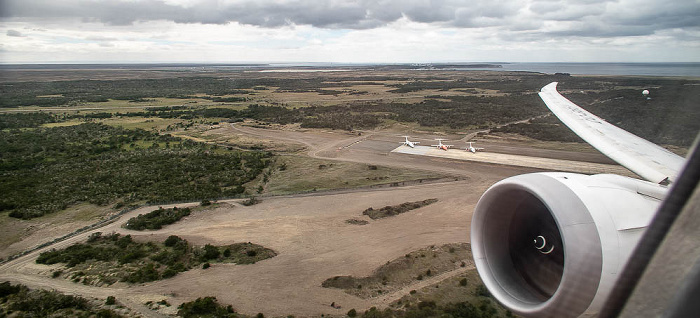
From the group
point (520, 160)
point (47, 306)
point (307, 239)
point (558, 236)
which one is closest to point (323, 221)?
point (307, 239)

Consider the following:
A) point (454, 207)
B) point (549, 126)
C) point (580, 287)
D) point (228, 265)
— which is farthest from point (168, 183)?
point (549, 126)

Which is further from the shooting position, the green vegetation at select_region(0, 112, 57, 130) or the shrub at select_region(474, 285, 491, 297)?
the green vegetation at select_region(0, 112, 57, 130)

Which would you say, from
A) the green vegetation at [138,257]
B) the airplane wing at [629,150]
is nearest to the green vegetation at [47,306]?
the green vegetation at [138,257]

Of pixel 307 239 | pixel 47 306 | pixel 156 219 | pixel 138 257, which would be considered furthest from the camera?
pixel 156 219

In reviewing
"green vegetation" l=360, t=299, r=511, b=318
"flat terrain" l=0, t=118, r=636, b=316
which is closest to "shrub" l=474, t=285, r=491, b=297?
"green vegetation" l=360, t=299, r=511, b=318

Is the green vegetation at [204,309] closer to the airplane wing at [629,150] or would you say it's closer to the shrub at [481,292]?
the shrub at [481,292]

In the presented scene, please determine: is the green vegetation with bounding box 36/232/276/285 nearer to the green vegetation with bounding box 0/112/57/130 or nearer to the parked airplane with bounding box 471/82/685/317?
the parked airplane with bounding box 471/82/685/317

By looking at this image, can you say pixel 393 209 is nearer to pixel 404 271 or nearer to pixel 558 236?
pixel 404 271
